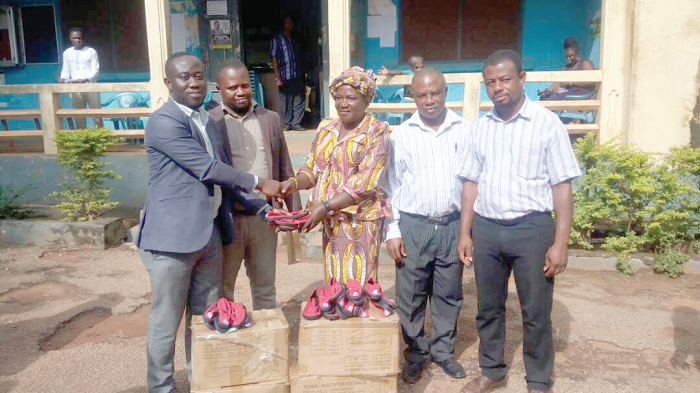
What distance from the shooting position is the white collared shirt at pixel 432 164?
3.03 meters

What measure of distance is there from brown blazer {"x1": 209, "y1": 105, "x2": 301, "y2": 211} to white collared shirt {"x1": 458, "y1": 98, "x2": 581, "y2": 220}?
117cm

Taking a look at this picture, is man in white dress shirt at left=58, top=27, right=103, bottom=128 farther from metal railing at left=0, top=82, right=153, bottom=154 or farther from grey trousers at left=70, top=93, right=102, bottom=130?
metal railing at left=0, top=82, right=153, bottom=154

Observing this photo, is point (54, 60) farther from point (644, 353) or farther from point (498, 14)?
point (644, 353)

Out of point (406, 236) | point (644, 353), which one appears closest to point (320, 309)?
point (406, 236)

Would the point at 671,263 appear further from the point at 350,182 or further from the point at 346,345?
the point at 346,345

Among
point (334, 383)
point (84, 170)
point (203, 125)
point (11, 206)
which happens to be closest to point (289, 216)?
point (203, 125)

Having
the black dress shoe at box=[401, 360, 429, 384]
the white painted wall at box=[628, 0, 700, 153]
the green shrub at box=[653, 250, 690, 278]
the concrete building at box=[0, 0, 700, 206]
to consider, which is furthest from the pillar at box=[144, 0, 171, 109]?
the green shrub at box=[653, 250, 690, 278]

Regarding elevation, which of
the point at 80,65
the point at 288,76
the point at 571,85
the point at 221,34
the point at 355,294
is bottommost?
the point at 355,294

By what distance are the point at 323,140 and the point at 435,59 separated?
610 cm

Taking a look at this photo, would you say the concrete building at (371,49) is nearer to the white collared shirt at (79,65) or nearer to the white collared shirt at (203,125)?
the white collared shirt at (79,65)

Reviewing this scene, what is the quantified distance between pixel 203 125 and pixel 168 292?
0.83 m

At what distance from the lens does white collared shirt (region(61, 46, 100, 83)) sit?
26.8ft

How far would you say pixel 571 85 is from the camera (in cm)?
699

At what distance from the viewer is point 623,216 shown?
5191 millimetres
